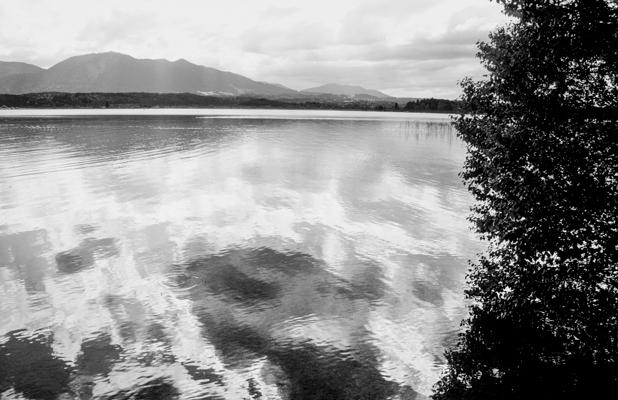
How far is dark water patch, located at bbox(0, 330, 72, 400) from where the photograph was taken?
16.0 metres

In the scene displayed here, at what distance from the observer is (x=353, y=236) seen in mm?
36625

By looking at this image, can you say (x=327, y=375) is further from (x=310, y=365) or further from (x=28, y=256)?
(x=28, y=256)

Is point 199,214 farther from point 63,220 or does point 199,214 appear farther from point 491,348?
point 491,348

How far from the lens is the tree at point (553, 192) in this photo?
58.6ft

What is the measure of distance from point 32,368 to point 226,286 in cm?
1037

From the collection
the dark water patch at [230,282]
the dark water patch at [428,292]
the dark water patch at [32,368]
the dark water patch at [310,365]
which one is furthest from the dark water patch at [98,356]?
the dark water patch at [428,292]

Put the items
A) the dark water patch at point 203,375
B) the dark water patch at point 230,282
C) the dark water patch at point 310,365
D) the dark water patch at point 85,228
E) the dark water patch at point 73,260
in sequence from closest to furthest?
the dark water patch at point 310,365 → the dark water patch at point 203,375 → the dark water patch at point 230,282 → the dark water patch at point 73,260 → the dark water patch at point 85,228

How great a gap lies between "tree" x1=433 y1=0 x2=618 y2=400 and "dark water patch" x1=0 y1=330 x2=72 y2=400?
44.1ft

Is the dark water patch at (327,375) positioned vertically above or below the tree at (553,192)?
below

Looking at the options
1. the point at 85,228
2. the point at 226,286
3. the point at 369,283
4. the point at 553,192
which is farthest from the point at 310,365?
the point at 85,228

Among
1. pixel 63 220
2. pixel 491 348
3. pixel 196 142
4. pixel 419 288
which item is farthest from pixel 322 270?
pixel 196 142

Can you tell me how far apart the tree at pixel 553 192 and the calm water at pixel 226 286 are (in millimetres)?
2941

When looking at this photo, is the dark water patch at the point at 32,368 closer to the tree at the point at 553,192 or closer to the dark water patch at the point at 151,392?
the dark water patch at the point at 151,392

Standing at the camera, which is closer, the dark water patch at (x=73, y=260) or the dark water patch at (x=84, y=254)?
the dark water patch at (x=73, y=260)
